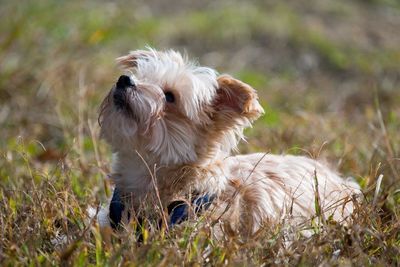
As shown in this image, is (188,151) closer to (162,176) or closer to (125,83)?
(162,176)

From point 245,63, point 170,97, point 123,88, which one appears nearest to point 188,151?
point 170,97

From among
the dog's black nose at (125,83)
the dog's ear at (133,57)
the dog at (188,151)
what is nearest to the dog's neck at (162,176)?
the dog at (188,151)

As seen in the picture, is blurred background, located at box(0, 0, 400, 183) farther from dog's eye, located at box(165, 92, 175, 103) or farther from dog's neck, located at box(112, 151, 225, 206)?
dog's eye, located at box(165, 92, 175, 103)

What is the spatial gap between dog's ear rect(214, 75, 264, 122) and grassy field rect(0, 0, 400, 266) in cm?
53

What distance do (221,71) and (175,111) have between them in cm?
573

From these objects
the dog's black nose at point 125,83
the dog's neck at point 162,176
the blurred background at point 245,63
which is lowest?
the blurred background at point 245,63

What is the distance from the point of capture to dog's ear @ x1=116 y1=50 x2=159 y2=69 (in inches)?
198

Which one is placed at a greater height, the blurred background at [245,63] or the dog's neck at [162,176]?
the dog's neck at [162,176]

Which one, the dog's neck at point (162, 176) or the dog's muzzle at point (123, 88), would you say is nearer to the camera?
the dog's muzzle at point (123, 88)

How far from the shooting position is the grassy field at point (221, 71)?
4.02 metres

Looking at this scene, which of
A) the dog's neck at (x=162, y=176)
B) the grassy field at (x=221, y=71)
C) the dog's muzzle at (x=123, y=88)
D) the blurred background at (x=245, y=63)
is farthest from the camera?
the blurred background at (x=245, y=63)

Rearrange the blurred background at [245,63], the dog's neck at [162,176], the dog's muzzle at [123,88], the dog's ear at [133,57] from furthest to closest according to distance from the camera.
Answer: the blurred background at [245,63] < the dog's ear at [133,57] < the dog's neck at [162,176] < the dog's muzzle at [123,88]

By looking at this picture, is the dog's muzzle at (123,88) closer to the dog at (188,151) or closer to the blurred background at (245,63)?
the dog at (188,151)

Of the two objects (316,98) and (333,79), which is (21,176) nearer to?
(316,98)
